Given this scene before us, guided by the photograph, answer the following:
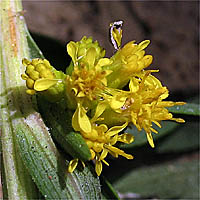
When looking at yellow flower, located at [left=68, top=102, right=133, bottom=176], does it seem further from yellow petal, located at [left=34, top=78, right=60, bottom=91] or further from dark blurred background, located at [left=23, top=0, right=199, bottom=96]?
dark blurred background, located at [left=23, top=0, right=199, bottom=96]

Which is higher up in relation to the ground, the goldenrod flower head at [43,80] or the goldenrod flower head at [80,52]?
the goldenrod flower head at [80,52]

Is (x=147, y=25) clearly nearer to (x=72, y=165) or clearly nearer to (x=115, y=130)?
(x=115, y=130)

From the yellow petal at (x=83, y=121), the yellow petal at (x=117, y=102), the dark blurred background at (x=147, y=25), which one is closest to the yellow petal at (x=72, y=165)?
the yellow petal at (x=83, y=121)

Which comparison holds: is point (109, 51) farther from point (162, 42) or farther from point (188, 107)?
point (188, 107)

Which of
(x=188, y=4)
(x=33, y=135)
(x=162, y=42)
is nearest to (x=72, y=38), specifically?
(x=162, y=42)

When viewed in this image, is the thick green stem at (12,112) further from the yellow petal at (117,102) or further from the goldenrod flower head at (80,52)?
the yellow petal at (117,102)

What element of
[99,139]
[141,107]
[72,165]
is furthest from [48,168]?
[141,107]

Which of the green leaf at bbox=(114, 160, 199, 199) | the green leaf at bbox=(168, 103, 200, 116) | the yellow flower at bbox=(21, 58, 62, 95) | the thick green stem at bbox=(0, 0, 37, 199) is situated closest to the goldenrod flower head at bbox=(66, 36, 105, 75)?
the yellow flower at bbox=(21, 58, 62, 95)
